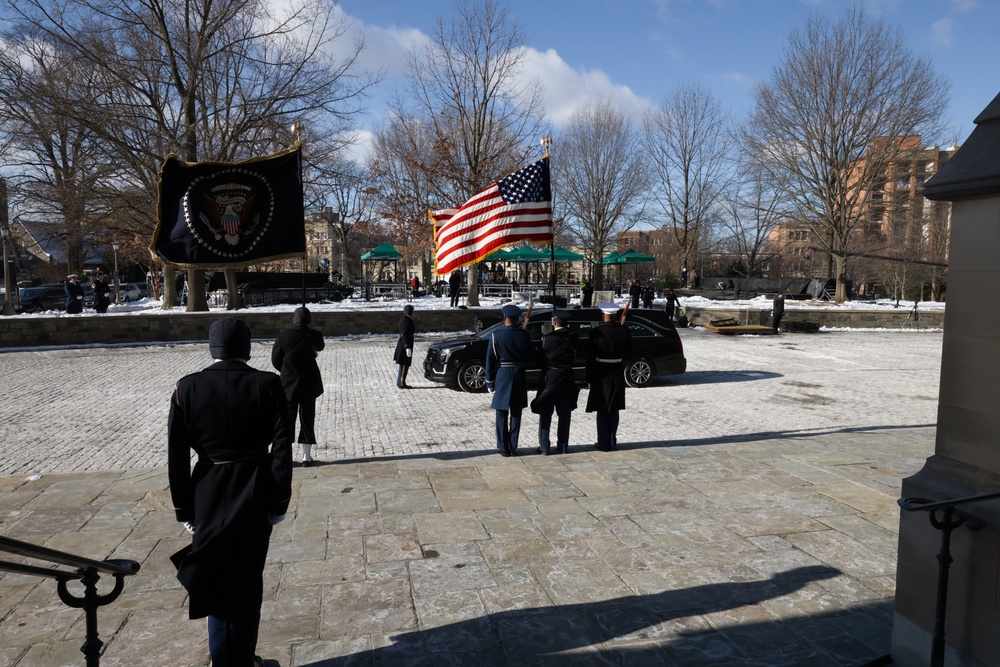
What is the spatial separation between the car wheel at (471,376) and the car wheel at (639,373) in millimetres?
3126

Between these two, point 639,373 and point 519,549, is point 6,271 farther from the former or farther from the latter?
point 519,549

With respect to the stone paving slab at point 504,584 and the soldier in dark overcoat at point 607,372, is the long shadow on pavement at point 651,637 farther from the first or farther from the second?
the soldier in dark overcoat at point 607,372

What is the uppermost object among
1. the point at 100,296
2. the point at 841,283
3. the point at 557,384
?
the point at 841,283

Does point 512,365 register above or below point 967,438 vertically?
below

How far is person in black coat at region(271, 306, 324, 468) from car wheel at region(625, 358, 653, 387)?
783cm

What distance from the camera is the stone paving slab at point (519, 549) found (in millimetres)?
3639

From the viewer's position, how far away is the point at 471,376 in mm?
12695

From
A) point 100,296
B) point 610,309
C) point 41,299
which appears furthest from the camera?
point 41,299

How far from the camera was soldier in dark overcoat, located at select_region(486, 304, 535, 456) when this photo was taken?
25.0 ft

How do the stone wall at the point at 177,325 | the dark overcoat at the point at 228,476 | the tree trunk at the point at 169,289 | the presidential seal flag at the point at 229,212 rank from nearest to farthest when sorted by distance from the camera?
the dark overcoat at the point at 228,476 → the presidential seal flag at the point at 229,212 → the stone wall at the point at 177,325 → the tree trunk at the point at 169,289

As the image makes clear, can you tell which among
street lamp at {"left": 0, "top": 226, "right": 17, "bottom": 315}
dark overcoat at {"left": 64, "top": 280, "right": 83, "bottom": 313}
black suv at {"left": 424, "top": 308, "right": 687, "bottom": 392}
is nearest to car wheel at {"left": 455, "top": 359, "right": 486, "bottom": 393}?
black suv at {"left": 424, "top": 308, "right": 687, "bottom": 392}

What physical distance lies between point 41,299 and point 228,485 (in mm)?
32622

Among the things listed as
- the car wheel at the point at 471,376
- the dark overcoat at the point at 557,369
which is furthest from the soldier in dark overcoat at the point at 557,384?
the car wheel at the point at 471,376

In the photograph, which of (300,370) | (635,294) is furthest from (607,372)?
(635,294)
